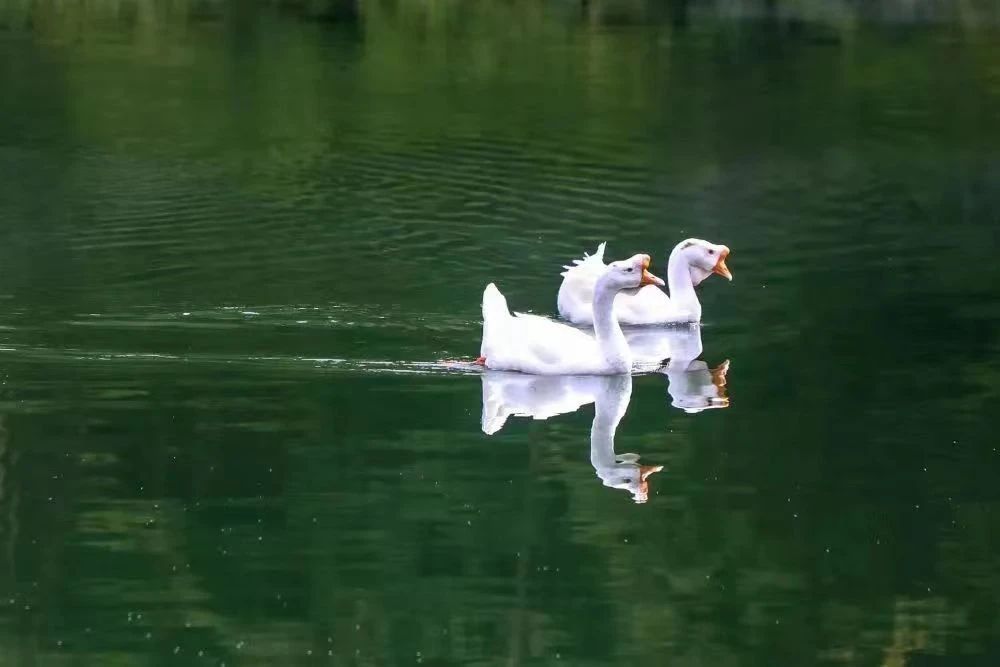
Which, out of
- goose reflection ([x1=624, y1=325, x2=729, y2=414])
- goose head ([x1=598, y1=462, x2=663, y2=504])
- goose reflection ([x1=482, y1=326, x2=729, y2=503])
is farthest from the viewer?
goose reflection ([x1=624, y1=325, x2=729, y2=414])

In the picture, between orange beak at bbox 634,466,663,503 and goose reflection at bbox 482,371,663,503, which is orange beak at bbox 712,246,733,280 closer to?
goose reflection at bbox 482,371,663,503

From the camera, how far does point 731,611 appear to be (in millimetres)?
9852

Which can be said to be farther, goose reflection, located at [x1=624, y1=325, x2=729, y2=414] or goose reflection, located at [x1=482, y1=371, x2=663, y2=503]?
goose reflection, located at [x1=624, y1=325, x2=729, y2=414]

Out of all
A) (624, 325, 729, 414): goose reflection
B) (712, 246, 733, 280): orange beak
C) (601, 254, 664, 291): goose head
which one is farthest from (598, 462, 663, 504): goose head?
(712, 246, 733, 280): orange beak

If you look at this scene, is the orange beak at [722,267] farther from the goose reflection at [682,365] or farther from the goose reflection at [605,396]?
the goose reflection at [605,396]

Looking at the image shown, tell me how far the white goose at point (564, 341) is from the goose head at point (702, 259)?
3.01 m

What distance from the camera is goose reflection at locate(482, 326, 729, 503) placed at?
1248 cm

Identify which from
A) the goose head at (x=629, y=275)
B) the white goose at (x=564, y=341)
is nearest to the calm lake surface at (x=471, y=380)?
the white goose at (x=564, y=341)

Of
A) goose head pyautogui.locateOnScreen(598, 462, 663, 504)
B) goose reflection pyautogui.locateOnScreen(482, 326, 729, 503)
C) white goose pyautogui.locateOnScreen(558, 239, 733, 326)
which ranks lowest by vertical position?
white goose pyautogui.locateOnScreen(558, 239, 733, 326)

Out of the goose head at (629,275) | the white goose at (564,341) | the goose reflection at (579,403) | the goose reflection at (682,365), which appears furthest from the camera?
the goose head at (629,275)

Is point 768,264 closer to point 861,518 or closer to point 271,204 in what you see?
point 271,204

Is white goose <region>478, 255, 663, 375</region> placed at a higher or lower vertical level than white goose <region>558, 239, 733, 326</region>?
higher

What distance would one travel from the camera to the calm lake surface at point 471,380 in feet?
32.1

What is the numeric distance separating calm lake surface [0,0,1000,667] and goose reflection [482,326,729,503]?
0.20 ft
